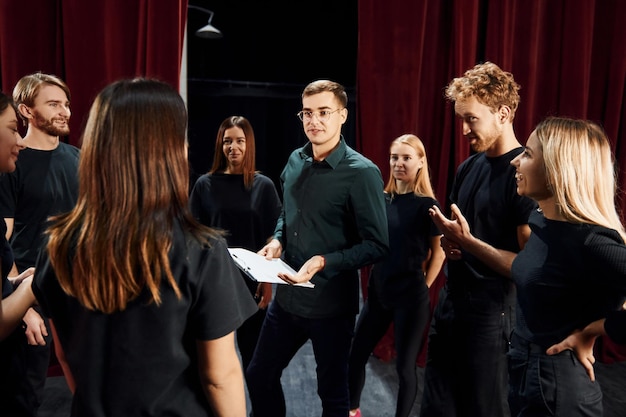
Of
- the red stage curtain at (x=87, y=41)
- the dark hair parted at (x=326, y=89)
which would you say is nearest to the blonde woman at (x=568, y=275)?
the dark hair parted at (x=326, y=89)

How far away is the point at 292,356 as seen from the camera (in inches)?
79.7

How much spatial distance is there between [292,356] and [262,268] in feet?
1.54

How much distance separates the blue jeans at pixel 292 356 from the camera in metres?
1.94

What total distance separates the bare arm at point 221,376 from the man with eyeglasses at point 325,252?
86cm

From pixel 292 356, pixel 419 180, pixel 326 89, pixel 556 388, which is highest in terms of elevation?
pixel 326 89

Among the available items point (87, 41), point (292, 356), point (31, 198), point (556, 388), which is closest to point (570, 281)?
point (556, 388)

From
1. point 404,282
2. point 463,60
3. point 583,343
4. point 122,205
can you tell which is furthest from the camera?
point 463,60

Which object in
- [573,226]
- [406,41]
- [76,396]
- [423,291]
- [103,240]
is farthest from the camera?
[406,41]

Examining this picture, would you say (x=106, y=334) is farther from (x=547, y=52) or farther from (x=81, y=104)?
(x=547, y=52)

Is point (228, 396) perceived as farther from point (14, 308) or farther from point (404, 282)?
point (404, 282)

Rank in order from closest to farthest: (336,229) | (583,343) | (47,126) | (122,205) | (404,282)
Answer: (122,205) → (583,343) → (336,229) → (47,126) → (404,282)

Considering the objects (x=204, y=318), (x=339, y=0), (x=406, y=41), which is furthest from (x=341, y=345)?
(x=339, y=0)

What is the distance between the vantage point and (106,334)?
94cm

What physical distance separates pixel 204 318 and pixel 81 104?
2432mm
